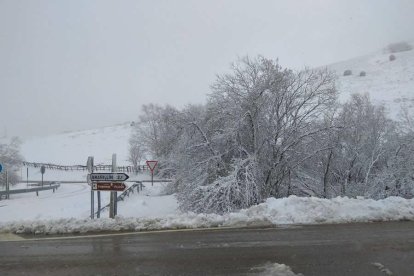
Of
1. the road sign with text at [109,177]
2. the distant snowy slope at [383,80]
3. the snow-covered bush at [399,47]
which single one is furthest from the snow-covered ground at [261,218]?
the snow-covered bush at [399,47]

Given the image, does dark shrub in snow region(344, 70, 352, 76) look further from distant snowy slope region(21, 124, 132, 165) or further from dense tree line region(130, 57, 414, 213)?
dense tree line region(130, 57, 414, 213)

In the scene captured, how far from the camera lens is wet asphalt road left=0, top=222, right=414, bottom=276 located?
585 cm

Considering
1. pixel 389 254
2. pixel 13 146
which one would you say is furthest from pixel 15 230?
pixel 13 146

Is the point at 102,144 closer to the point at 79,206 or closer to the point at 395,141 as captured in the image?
the point at 79,206

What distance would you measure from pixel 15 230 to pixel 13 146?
169 feet

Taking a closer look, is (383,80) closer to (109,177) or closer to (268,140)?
(268,140)

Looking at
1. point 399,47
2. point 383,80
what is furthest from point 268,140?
point 399,47

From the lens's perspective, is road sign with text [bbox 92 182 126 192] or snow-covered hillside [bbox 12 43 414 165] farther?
snow-covered hillside [bbox 12 43 414 165]

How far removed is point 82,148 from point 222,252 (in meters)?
88.4

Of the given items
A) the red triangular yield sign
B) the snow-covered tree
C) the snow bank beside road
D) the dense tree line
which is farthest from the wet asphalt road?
the snow-covered tree

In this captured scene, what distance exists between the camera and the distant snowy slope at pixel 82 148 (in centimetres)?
7894

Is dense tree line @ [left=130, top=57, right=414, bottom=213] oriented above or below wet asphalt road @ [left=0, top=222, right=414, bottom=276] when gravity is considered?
above

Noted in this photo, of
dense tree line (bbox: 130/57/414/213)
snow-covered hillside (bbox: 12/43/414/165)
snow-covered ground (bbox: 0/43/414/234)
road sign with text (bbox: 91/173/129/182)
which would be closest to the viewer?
snow-covered ground (bbox: 0/43/414/234)

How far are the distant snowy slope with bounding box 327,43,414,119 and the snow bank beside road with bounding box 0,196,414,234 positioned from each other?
37.3 m
